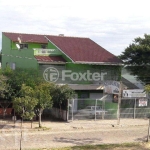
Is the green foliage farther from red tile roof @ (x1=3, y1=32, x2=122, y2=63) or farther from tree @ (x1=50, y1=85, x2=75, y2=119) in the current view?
tree @ (x1=50, y1=85, x2=75, y2=119)

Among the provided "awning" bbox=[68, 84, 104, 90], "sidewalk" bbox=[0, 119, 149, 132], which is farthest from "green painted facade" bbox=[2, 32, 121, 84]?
"sidewalk" bbox=[0, 119, 149, 132]

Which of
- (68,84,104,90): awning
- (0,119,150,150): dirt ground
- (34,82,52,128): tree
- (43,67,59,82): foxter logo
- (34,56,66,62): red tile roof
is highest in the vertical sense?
(34,56,66,62): red tile roof

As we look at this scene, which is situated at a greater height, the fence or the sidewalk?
the fence

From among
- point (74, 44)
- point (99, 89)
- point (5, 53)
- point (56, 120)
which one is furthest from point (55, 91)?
point (5, 53)

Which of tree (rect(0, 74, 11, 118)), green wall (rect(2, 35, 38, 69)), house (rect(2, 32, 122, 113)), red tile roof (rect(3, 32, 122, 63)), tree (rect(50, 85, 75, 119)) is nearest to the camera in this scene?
tree (rect(0, 74, 11, 118))

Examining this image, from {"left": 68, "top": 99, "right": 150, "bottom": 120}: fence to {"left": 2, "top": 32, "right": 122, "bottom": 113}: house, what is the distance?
2761 millimetres

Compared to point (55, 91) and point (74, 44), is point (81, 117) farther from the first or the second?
point (74, 44)

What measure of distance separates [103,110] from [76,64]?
586cm

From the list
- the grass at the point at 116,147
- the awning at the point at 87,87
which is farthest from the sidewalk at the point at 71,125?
the grass at the point at 116,147

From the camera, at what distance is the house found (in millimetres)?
32844

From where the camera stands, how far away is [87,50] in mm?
35031

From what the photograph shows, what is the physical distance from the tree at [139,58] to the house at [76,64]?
949 millimetres

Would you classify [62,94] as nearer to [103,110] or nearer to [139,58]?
[103,110]

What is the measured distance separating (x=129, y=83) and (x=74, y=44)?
21.7 ft
